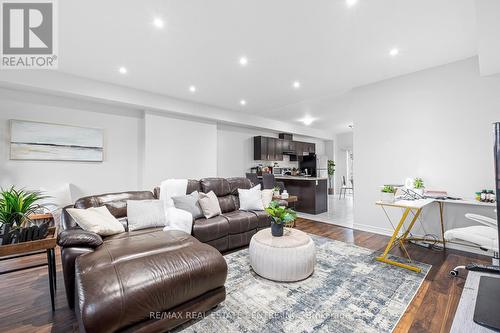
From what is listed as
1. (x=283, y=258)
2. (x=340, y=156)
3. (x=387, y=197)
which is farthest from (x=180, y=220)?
(x=340, y=156)

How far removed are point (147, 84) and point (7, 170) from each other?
274 cm

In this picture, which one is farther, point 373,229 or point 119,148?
point 119,148

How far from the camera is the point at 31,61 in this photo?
10.7 ft

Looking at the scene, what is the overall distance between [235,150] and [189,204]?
3.84m

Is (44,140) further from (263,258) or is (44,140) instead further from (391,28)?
(391,28)

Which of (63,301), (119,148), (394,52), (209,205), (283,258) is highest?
(394,52)

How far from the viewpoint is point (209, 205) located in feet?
10.9

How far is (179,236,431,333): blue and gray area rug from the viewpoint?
66.6 inches

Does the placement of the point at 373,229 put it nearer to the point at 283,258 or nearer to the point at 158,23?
the point at 283,258

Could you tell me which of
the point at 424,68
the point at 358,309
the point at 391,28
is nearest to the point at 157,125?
the point at 391,28

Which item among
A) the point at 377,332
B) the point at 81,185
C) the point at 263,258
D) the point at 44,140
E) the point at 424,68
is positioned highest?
the point at 424,68

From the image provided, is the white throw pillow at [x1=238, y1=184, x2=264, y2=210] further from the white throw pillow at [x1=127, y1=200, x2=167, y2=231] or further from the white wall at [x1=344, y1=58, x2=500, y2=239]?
the white wall at [x1=344, y1=58, x2=500, y2=239]

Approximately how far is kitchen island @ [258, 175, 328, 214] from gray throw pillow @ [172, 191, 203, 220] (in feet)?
11.1

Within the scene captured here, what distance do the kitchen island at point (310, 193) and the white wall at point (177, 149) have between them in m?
2.39
